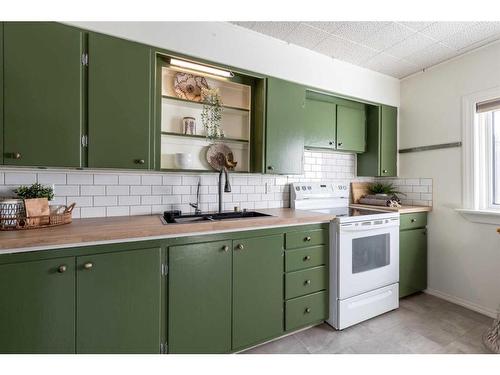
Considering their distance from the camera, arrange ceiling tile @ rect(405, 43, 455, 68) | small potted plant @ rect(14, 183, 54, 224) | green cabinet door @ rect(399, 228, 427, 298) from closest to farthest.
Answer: small potted plant @ rect(14, 183, 54, 224), ceiling tile @ rect(405, 43, 455, 68), green cabinet door @ rect(399, 228, 427, 298)

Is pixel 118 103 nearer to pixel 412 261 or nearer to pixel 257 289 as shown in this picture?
pixel 257 289

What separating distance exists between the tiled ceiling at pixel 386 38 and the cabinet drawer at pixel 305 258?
1.83m

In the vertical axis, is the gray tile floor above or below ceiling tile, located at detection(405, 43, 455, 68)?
below

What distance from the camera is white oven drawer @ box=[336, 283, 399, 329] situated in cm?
199

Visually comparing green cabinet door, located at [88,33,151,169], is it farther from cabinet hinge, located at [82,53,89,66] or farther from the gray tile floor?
the gray tile floor

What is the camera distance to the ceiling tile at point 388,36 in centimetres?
204

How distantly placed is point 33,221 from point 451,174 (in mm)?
3479

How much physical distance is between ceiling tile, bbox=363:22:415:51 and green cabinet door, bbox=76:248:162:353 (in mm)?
2460

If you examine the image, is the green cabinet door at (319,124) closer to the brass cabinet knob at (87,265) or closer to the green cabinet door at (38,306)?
the brass cabinet knob at (87,265)

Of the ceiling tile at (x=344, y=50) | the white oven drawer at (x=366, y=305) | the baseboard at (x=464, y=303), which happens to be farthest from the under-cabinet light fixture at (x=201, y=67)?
the baseboard at (x=464, y=303)

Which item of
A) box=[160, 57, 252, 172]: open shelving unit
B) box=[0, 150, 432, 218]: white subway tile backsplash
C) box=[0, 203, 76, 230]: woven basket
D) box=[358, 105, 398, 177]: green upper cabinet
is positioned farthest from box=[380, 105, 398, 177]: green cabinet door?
box=[0, 203, 76, 230]: woven basket

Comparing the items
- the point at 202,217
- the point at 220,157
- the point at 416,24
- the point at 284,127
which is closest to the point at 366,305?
the point at 202,217

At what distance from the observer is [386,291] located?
2.26 metres
